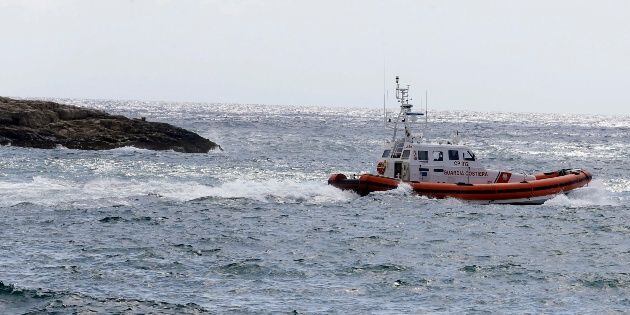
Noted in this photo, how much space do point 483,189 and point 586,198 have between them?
177 inches

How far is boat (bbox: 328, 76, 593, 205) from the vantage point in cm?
2909

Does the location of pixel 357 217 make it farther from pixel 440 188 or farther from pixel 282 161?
pixel 282 161

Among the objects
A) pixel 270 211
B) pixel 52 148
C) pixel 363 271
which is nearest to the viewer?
pixel 363 271

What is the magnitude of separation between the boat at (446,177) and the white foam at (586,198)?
0.71 feet

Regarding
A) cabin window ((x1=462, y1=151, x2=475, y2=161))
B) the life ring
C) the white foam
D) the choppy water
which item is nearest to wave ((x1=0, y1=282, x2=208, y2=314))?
the choppy water

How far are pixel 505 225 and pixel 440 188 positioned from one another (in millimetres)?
4913

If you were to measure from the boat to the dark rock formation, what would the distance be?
24.6 metres

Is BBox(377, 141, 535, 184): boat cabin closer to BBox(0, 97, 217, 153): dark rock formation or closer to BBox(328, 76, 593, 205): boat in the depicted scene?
BBox(328, 76, 593, 205): boat

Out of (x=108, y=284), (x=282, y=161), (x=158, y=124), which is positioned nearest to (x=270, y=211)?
(x=108, y=284)

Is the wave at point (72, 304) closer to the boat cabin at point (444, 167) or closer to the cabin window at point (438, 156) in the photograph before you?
the boat cabin at point (444, 167)

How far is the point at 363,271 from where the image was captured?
1753cm

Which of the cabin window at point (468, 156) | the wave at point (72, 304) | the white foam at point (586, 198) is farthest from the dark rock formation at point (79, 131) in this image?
the wave at point (72, 304)

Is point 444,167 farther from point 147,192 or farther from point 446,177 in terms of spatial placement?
point 147,192

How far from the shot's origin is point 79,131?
5272 centimetres
